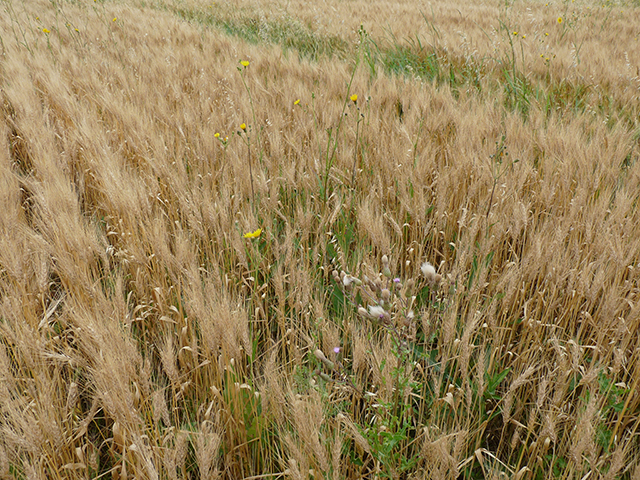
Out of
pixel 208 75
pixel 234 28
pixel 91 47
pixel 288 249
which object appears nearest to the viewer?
pixel 288 249

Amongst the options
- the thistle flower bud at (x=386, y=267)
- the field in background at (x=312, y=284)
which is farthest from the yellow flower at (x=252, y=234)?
the thistle flower bud at (x=386, y=267)

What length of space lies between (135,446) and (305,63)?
3.20 meters

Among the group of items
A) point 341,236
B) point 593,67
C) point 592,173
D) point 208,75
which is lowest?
point 341,236

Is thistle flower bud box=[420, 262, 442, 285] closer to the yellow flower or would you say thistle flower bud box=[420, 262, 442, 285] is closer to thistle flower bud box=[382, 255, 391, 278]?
thistle flower bud box=[382, 255, 391, 278]

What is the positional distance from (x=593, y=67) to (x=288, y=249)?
11.1 feet

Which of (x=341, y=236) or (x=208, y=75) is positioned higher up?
(x=208, y=75)

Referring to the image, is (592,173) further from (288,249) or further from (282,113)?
(282,113)

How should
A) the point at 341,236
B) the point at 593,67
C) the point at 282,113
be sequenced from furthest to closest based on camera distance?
the point at 593,67
the point at 282,113
the point at 341,236

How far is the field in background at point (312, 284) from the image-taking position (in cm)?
81

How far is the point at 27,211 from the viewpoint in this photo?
1631 mm

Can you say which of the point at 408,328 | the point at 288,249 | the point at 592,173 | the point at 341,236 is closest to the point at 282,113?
the point at 341,236

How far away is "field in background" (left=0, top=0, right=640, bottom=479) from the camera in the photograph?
81cm

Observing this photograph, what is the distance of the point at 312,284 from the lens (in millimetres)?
1159

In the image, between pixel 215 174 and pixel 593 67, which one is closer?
pixel 215 174
